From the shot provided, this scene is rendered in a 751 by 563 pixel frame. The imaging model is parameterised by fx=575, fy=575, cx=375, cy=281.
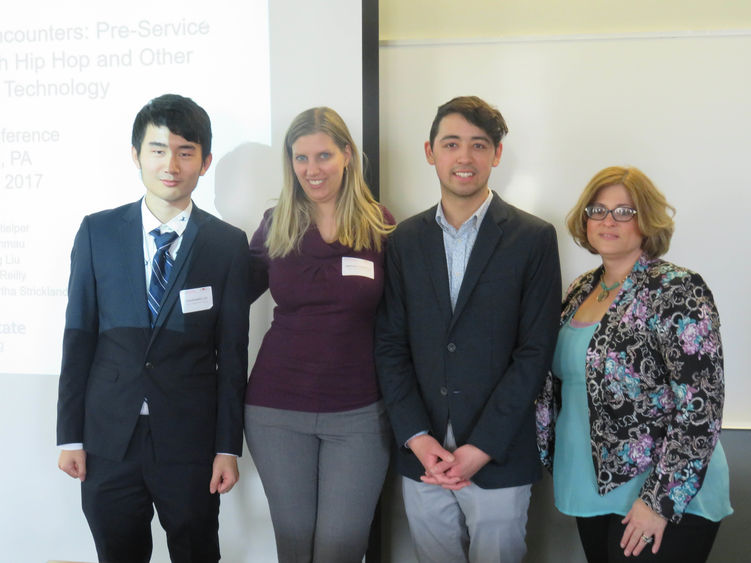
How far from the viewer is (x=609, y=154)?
2203mm

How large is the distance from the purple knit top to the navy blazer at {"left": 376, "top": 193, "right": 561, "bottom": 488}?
127 mm

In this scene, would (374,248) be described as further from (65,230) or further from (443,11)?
(65,230)

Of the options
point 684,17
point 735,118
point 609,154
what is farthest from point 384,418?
point 684,17

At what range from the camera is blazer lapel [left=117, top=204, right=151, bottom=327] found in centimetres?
177

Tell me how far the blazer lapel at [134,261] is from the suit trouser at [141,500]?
340mm

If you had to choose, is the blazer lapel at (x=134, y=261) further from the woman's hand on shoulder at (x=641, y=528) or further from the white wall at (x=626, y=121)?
the woman's hand on shoulder at (x=641, y=528)

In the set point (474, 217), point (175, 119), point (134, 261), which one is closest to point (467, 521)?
point (474, 217)

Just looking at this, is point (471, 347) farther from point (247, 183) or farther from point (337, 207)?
point (247, 183)

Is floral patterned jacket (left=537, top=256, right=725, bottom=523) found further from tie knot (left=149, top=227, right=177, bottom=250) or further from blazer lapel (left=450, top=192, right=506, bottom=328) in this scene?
Answer: tie knot (left=149, top=227, right=177, bottom=250)

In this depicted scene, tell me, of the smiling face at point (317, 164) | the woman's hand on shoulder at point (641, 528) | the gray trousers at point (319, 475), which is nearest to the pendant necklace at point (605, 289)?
the woman's hand on shoulder at point (641, 528)

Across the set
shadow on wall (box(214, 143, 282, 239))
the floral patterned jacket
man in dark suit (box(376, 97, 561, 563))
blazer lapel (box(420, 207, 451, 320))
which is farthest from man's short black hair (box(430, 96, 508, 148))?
shadow on wall (box(214, 143, 282, 239))

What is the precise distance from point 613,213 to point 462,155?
457 mm

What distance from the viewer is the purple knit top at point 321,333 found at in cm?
176

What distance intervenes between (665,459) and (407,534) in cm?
129
